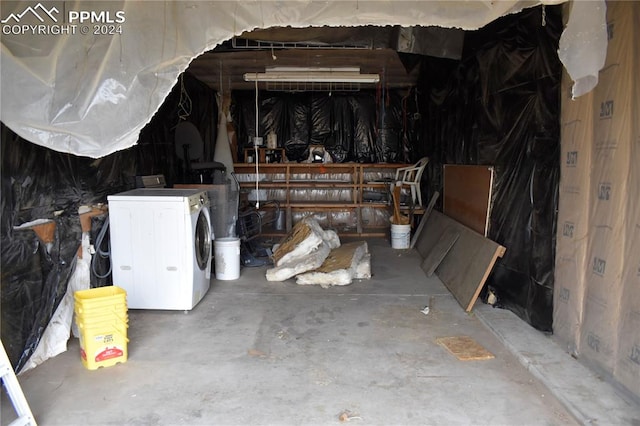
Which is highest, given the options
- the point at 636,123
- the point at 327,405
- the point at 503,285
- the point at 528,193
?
the point at 636,123

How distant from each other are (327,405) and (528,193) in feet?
7.53

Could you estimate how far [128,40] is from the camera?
2.27 meters

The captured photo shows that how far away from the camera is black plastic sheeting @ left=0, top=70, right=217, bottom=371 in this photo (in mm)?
2586

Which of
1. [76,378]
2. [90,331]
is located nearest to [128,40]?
[90,331]

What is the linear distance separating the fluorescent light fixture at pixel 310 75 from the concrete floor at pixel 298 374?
3.08 m

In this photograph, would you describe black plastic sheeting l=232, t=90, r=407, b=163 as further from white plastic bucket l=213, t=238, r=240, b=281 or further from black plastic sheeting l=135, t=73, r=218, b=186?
white plastic bucket l=213, t=238, r=240, b=281

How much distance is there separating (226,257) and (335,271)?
1200mm

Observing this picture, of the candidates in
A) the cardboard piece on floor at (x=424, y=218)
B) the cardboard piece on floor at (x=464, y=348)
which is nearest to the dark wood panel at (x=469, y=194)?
the cardboard piece on floor at (x=424, y=218)

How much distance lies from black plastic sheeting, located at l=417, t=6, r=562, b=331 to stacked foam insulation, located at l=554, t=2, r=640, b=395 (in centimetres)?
18

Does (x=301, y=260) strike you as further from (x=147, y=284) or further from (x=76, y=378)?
(x=76, y=378)

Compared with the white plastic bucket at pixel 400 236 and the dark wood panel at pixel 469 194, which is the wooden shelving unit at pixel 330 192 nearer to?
the white plastic bucket at pixel 400 236

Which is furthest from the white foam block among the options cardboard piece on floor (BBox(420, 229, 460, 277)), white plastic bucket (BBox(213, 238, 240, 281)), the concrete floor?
cardboard piece on floor (BBox(420, 229, 460, 277))

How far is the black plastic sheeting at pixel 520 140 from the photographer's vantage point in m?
3.15

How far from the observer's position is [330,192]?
7902mm
